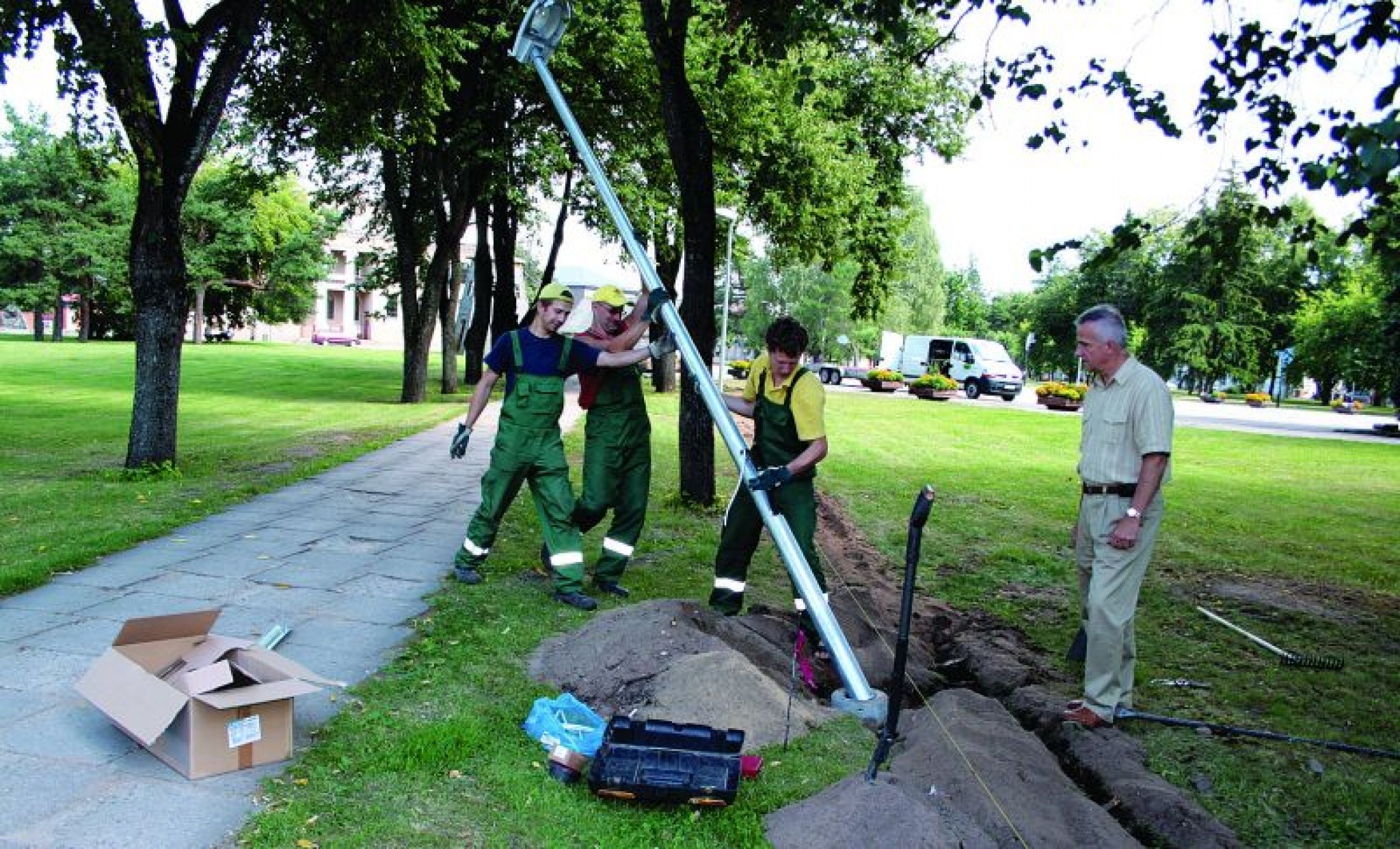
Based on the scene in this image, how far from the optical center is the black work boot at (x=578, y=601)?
632 cm

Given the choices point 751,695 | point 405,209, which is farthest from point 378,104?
point 751,695

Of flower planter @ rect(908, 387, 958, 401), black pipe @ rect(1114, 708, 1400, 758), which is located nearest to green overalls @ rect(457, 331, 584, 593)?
black pipe @ rect(1114, 708, 1400, 758)

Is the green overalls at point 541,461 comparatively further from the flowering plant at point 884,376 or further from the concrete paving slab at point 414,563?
the flowering plant at point 884,376

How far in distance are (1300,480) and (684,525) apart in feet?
40.3

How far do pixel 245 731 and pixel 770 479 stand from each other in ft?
9.14

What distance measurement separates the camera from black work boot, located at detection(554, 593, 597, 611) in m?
6.32

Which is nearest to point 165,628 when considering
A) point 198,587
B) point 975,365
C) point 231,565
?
point 198,587

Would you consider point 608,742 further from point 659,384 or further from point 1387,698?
point 659,384

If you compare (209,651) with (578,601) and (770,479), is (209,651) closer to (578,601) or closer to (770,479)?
→ (578,601)

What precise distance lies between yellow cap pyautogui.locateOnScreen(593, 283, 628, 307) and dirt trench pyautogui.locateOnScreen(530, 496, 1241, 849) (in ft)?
7.49

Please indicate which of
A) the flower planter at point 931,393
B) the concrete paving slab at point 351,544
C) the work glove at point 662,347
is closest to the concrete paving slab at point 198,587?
the concrete paving slab at point 351,544

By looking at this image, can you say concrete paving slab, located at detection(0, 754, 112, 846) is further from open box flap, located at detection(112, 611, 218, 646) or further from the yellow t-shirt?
the yellow t-shirt

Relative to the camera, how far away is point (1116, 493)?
525 cm

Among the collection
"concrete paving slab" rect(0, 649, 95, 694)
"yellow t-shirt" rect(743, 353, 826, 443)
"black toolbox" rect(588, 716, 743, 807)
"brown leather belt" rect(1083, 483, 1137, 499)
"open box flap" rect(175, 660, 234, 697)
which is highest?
"yellow t-shirt" rect(743, 353, 826, 443)
